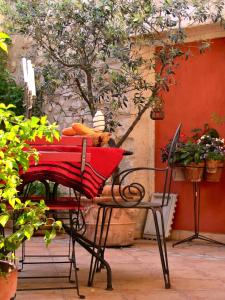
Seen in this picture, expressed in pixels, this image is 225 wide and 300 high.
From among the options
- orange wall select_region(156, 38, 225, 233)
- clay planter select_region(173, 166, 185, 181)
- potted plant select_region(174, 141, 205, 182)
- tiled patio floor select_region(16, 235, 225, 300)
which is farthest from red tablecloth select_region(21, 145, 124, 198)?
orange wall select_region(156, 38, 225, 233)

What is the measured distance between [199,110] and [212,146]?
55cm

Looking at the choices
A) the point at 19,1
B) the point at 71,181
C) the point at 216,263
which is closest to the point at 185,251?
the point at 216,263

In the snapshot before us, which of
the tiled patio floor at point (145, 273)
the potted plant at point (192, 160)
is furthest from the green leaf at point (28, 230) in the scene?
the potted plant at point (192, 160)

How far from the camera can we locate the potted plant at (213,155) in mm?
4887

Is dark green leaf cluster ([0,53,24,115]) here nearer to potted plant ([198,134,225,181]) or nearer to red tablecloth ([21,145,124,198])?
potted plant ([198,134,225,181])

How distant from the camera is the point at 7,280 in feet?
6.15

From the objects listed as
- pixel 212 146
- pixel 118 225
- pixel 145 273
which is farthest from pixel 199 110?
pixel 145 273

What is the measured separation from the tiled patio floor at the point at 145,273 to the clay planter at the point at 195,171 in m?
0.60

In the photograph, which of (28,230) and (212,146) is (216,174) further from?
(28,230)

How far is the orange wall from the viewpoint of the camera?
17.3ft

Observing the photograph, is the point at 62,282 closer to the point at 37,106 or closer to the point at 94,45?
the point at 94,45

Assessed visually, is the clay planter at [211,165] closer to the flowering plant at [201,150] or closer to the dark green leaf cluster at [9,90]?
the flowering plant at [201,150]

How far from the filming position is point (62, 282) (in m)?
3.17

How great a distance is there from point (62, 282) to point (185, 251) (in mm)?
1771
